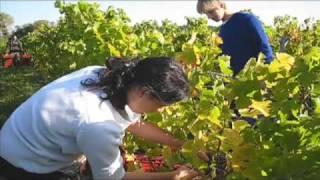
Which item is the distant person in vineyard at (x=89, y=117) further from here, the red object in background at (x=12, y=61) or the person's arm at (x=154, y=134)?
the red object in background at (x=12, y=61)

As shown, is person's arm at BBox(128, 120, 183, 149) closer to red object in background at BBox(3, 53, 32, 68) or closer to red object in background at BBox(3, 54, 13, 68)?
red object in background at BBox(3, 53, 32, 68)

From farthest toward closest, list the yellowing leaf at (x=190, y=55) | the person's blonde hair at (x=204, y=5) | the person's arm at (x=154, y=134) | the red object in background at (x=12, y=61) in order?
the red object in background at (x=12, y=61)
the person's blonde hair at (x=204, y=5)
the person's arm at (x=154, y=134)
the yellowing leaf at (x=190, y=55)

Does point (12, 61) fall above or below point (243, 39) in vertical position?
below

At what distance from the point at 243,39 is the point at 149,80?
6.21 ft

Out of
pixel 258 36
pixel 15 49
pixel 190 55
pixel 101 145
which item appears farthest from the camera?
pixel 15 49

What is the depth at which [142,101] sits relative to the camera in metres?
2.35

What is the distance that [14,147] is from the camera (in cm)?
248

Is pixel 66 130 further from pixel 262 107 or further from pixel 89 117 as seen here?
pixel 262 107

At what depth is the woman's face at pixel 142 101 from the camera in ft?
7.61

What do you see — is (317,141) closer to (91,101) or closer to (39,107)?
(91,101)

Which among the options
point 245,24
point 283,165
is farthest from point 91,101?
point 245,24

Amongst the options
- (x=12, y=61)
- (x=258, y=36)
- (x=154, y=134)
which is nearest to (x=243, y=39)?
(x=258, y=36)

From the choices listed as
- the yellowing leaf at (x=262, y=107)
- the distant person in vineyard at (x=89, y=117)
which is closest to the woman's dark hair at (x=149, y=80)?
the distant person in vineyard at (x=89, y=117)

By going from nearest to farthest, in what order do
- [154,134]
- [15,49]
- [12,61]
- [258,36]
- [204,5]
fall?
[154,134] < [258,36] < [204,5] < [12,61] < [15,49]
